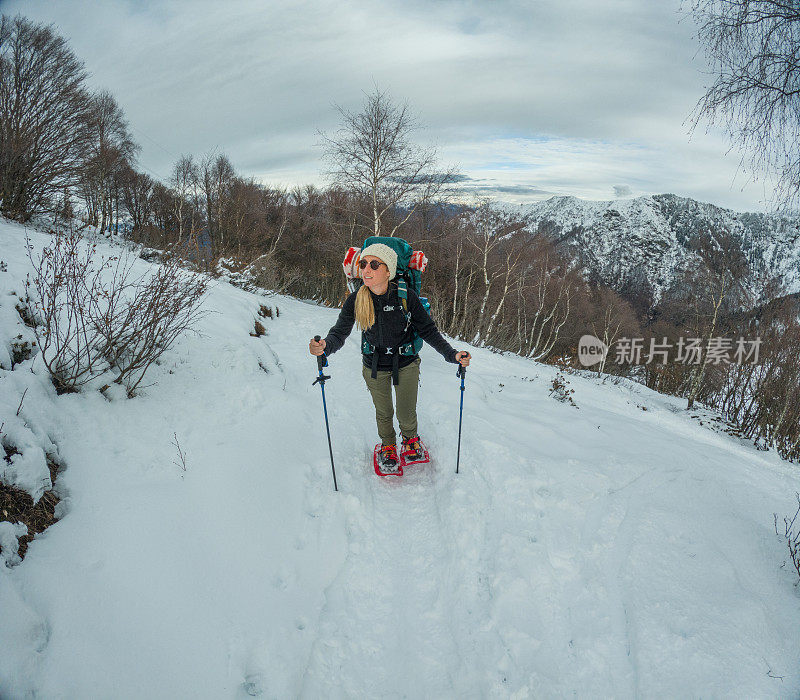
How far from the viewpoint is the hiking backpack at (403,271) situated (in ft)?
12.0

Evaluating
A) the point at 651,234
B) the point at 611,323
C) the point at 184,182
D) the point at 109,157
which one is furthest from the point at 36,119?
the point at 651,234

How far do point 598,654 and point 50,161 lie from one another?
57.3 feet

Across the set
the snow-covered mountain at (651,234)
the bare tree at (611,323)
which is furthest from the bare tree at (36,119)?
the snow-covered mountain at (651,234)

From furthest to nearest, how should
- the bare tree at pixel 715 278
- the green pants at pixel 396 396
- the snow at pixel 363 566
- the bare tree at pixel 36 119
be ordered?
the bare tree at pixel 715 278, the bare tree at pixel 36 119, the green pants at pixel 396 396, the snow at pixel 363 566

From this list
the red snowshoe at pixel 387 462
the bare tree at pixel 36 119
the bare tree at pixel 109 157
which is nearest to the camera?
the red snowshoe at pixel 387 462

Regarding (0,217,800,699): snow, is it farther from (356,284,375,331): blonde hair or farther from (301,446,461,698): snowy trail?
(356,284,375,331): blonde hair

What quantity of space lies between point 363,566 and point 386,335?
2.01 m

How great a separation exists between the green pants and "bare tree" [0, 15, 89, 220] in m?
12.5

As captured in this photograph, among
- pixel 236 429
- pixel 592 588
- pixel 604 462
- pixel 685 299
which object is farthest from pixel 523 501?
pixel 685 299

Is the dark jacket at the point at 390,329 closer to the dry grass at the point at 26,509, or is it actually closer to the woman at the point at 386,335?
the woman at the point at 386,335

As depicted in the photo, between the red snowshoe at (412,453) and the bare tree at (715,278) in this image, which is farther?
the bare tree at (715,278)

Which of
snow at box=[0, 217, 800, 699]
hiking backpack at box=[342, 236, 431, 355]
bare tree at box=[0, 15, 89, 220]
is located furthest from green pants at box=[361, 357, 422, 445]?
bare tree at box=[0, 15, 89, 220]

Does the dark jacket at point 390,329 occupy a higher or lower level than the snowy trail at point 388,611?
higher

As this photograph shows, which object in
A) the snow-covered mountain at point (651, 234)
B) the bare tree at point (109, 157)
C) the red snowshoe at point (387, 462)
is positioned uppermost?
the snow-covered mountain at point (651, 234)
